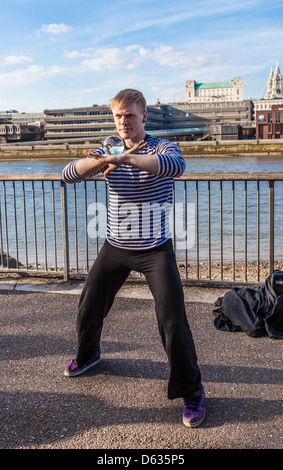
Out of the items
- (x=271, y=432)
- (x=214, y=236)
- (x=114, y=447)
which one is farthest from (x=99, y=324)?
(x=214, y=236)

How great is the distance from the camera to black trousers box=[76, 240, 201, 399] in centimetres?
306

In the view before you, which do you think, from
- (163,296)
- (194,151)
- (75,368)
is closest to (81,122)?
(194,151)

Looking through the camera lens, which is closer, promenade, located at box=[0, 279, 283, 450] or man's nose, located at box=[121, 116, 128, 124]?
promenade, located at box=[0, 279, 283, 450]

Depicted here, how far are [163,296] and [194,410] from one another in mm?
679

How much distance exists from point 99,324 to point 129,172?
3.50ft

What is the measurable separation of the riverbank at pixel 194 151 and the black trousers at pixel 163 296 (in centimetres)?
10245

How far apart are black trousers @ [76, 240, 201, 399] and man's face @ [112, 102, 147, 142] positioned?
2.26 ft

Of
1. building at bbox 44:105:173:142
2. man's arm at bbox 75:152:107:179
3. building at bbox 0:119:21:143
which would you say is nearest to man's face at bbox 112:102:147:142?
man's arm at bbox 75:152:107:179

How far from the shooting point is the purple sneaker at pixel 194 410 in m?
2.98

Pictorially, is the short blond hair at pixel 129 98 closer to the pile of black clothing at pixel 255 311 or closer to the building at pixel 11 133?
the pile of black clothing at pixel 255 311

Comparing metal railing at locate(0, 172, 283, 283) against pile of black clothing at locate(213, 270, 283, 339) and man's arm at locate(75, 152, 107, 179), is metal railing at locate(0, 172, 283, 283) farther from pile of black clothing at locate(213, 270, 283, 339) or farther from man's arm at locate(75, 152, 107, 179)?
man's arm at locate(75, 152, 107, 179)

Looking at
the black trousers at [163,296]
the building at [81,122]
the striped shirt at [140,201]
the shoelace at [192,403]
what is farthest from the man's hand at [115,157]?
the building at [81,122]

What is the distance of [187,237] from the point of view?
1112cm

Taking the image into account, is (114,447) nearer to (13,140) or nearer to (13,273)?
(13,273)
